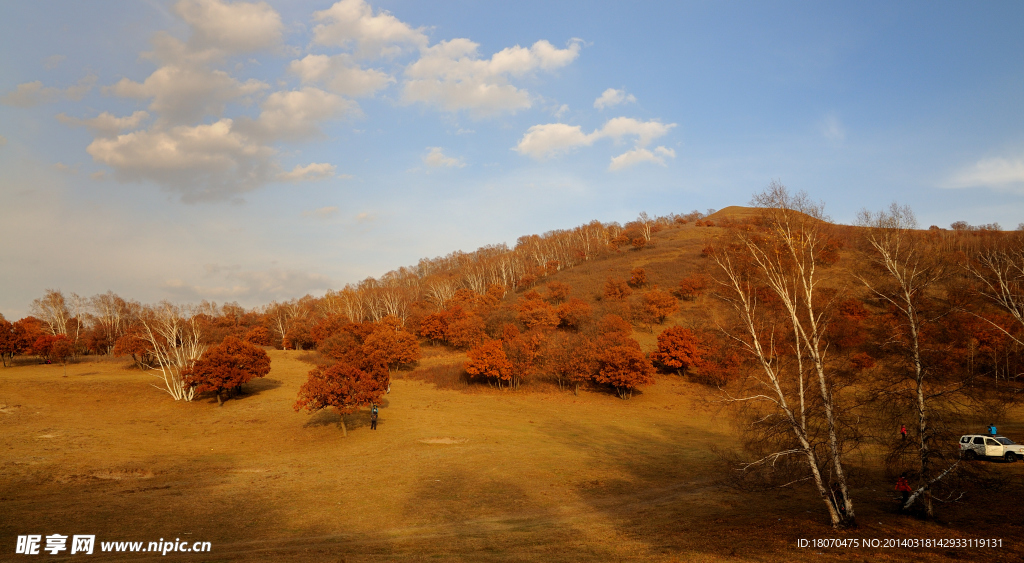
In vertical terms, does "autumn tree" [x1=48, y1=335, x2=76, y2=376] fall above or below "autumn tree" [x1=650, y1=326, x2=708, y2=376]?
above

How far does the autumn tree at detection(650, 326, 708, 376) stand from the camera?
197 ft

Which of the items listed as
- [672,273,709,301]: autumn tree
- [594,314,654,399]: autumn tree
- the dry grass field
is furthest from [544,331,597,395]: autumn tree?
[672,273,709,301]: autumn tree

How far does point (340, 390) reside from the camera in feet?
125

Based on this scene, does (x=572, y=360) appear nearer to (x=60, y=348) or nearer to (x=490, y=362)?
(x=490, y=362)

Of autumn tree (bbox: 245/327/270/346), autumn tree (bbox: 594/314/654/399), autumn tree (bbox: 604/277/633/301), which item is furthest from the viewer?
autumn tree (bbox: 604/277/633/301)

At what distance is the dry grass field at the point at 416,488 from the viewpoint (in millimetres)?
16141

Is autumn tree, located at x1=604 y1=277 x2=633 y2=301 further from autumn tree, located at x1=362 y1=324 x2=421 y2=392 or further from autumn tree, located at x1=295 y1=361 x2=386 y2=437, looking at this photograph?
autumn tree, located at x1=295 y1=361 x2=386 y2=437

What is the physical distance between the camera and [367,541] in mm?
17469

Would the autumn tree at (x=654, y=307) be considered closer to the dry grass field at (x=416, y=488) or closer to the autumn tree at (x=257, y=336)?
the dry grass field at (x=416, y=488)

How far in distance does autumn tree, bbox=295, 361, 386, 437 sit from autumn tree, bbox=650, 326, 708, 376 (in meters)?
38.6

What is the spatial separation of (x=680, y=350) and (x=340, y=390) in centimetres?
4292

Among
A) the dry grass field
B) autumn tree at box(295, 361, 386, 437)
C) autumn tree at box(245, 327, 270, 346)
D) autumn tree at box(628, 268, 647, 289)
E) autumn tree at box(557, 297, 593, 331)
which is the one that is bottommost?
the dry grass field

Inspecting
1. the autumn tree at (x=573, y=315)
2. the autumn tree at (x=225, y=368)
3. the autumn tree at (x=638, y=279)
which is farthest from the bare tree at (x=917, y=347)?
the autumn tree at (x=638, y=279)

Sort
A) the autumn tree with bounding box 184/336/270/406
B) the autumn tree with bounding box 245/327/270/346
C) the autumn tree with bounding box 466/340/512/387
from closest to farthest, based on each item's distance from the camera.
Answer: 1. the autumn tree with bounding box 184/336/270/406
2. the autumn tree with bounding box 466/340/512/387
3. the autumn tree with bounding box 245/327/270/346
